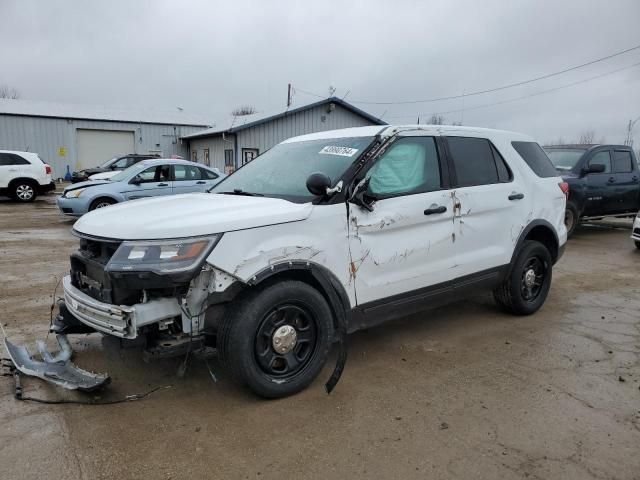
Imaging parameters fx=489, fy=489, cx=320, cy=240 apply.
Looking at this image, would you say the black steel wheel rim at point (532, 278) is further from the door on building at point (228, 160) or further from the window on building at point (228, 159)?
the window on building at point (228, 159)

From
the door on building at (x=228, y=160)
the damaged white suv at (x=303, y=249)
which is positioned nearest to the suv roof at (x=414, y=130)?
the damaged white suv at (x=303, y=249)

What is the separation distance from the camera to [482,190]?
172 inches

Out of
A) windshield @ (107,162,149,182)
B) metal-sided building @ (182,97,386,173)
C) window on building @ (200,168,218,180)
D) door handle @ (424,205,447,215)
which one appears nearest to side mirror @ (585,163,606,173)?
door handle @ (424,205,447,215)

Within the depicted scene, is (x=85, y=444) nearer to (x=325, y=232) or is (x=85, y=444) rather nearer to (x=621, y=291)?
(x=325, y=232)

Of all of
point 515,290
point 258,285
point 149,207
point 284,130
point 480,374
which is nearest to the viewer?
point 258,285

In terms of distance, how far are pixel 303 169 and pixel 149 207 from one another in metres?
1.21

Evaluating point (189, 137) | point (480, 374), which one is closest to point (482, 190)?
point (480, 374)

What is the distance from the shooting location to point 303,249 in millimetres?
3207

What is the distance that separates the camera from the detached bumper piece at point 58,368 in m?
3.27

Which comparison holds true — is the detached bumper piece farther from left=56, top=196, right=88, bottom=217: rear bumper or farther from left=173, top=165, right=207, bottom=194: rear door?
left=173, top=165, right=207, bottom=194: rear door

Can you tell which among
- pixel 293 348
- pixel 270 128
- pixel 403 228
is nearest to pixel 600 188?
pixel 403 228

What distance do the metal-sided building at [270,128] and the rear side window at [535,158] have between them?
58.9 ft

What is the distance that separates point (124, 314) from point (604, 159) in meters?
10.8

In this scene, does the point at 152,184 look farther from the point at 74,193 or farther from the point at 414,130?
the point at 414,130
